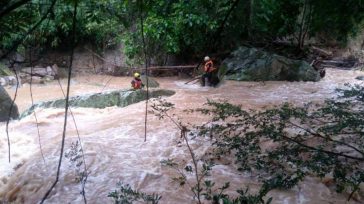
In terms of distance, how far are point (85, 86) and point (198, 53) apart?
4.41 meters

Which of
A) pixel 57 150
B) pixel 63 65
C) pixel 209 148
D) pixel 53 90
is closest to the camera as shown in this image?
pixel 209 148

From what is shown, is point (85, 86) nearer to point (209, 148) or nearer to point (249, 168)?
point (209, 148)

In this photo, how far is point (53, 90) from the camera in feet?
43.7

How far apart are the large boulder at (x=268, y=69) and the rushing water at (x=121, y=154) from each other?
117 centimetres

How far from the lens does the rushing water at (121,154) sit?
456 centimetres

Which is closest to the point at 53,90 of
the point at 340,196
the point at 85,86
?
the point at 85,86

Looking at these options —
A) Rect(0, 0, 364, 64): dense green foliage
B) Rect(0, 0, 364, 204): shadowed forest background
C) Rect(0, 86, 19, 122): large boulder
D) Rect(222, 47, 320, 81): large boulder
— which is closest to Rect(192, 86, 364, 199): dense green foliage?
Rect(0, 0, 364, 204): shadowed forest background

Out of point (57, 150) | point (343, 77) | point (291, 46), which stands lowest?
point (57, 150)

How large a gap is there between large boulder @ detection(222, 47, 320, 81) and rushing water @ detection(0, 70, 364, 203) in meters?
1.17

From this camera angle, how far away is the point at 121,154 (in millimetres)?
5949

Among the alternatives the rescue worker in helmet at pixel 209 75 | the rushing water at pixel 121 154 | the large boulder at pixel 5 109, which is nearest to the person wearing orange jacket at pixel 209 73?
the rescue worker in helmet at pixel 209 75

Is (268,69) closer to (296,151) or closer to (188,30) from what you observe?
(188,30)

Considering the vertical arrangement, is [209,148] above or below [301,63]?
below

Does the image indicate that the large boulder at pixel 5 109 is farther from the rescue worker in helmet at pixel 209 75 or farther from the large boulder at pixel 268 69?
the large boulder at pixel 268 69
